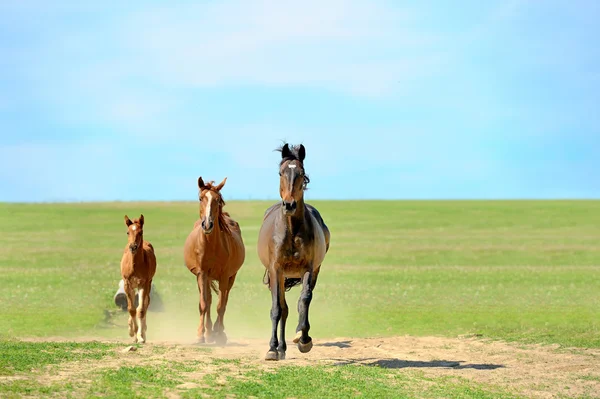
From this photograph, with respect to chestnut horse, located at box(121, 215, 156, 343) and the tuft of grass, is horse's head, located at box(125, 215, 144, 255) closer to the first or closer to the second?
chestnut horse, located at box(121, 215, 156, 343)

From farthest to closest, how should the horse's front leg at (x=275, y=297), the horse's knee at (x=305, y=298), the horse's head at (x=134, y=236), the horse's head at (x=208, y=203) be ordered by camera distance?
the horse's head at (x=134, y=236) → the horse's head at (x=208, y=203) → the horse's front leg at (x=275, y=297) → the horse's knee at (x=305, y=298)

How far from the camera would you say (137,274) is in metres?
17.2

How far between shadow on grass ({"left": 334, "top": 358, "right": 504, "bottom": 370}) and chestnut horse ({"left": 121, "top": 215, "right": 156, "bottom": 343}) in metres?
4.90

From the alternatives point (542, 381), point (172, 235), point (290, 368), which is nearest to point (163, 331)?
point (290, 368)

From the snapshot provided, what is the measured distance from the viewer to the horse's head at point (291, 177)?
13.0 meters

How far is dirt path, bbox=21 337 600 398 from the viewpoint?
13.5 m

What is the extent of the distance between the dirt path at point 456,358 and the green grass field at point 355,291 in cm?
96

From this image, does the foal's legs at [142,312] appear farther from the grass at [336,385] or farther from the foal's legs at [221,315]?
the grass at [336,385]

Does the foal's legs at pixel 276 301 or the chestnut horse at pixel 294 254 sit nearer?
the chestnut horse at pixel 294 254

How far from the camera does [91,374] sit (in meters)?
11.5

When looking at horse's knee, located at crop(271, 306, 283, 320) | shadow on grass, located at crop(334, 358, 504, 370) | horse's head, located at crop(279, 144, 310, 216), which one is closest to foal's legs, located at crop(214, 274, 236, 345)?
shadow on grass, located at crop(334, 358, 504, 370)

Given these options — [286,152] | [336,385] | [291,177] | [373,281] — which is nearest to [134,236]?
[286,152]

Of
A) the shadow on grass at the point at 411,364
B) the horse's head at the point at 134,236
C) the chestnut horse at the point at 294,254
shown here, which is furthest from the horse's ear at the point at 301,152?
the horse's head at the point at 134,236

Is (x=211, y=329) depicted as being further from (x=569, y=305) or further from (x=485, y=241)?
(x=485, y=241)
